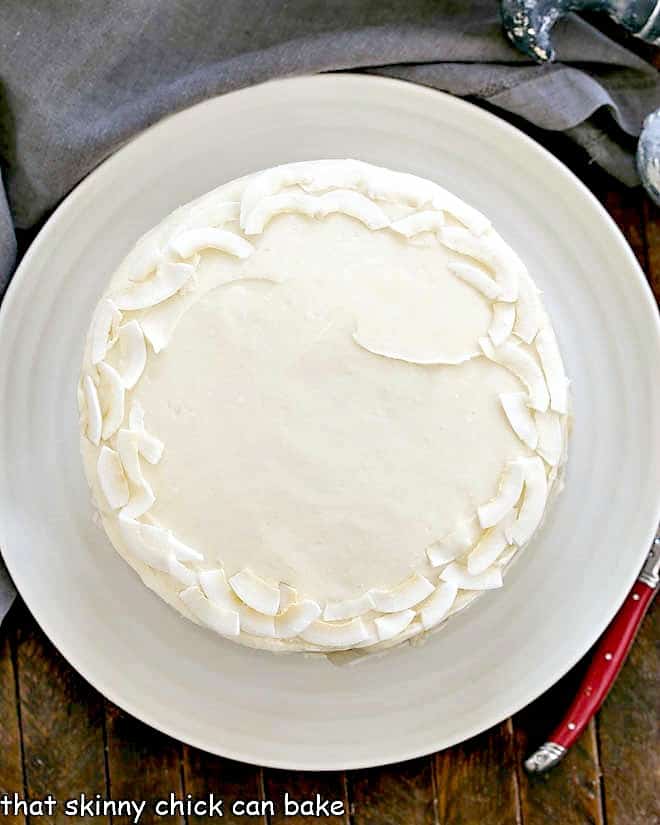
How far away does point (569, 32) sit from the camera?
1.25 metres

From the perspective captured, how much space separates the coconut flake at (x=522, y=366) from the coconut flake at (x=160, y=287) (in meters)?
0.29

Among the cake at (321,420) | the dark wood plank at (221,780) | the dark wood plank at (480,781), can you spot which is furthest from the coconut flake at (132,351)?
the dark wood plank at (480,781)

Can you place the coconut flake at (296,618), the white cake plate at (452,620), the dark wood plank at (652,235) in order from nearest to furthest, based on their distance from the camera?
the coconut flake at (296,618), the white cake plate at (452,620), the dark wood plank at (652,235)

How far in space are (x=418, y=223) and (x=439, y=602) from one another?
0.36m

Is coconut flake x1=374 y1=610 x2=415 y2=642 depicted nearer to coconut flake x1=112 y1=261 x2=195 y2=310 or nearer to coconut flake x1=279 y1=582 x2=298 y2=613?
coconut flake x1=279 y1=582 x2=298 y2=613

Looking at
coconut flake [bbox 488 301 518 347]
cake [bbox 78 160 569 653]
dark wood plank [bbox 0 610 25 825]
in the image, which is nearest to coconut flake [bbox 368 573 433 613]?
cake [bbox 78 160 569 653]

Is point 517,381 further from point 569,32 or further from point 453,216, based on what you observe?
point 569,32

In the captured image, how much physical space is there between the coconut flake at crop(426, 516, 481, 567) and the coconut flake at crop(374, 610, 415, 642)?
0.05 metres

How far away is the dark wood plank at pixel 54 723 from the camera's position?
127cm

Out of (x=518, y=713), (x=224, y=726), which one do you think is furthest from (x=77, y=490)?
(x=518, y=713)

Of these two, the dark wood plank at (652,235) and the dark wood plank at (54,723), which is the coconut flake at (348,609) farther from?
the dark wood plank at (652,235)

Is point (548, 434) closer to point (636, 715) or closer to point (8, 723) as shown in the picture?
point (636, 715)

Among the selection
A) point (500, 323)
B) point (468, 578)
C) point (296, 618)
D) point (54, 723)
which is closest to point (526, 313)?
point (500, 323)

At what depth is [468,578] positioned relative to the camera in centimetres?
106
